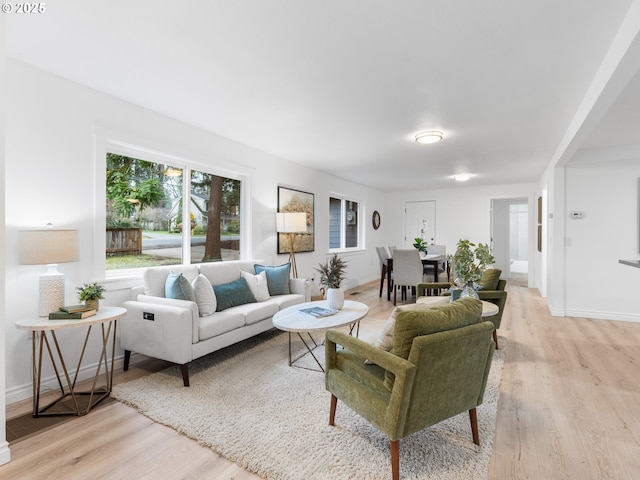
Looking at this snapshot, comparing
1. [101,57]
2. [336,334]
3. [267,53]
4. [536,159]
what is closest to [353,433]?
[336,334]

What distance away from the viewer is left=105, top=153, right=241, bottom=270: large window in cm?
315

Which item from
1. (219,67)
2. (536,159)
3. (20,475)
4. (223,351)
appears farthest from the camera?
(536,159)

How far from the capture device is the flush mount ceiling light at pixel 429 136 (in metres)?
3.74

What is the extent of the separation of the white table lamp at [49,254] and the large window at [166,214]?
0.75m

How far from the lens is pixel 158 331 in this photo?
2641 millimetres

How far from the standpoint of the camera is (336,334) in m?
1.94

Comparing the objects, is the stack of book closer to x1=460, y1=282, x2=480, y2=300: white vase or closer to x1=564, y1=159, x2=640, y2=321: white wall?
x1=460, y1=282, x2=480, y2=300: white vase

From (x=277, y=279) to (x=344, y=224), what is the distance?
3493 mm

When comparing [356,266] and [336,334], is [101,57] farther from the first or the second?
[356,266]

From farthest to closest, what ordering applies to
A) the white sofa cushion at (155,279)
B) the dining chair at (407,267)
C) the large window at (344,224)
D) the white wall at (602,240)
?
the large window at (344,224) < the dining chair at (407,267) < the white wall at (602,240) < the white sofa cushion at (155,279)

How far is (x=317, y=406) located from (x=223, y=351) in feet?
4.57

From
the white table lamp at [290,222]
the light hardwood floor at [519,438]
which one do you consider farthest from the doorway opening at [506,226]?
the light hardwood floor at [519,438]

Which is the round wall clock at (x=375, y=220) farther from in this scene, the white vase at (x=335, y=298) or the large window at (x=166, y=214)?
the white vase at (x=335, y=298)

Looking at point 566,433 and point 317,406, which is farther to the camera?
point 317,406
